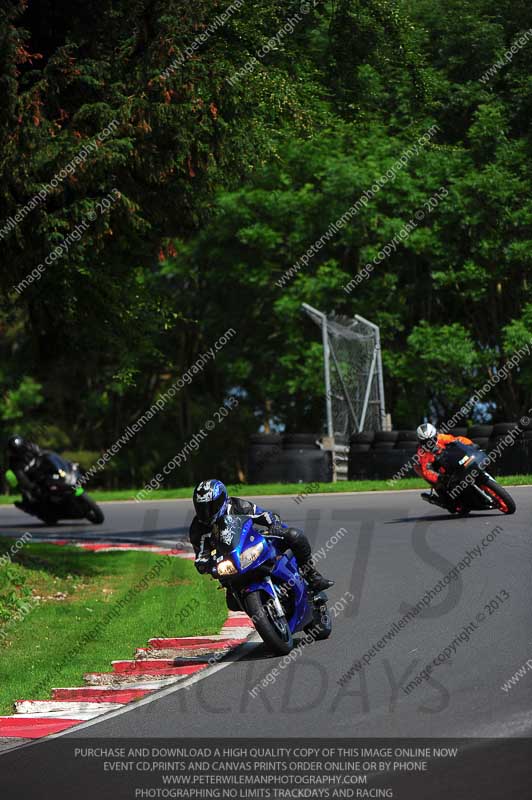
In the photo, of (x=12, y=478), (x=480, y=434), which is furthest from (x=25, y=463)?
(x=480, y=434)

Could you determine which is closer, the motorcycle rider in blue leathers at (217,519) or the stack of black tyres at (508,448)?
the motorcycle rider in blue leathers at (217,519)

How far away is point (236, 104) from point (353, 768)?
10.4 m

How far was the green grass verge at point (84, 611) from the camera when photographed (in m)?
10.1

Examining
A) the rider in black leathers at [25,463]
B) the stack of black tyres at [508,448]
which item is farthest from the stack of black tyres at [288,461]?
the rider in black leathers at [25,463]

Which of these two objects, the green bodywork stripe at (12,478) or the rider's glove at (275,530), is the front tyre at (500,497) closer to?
the rider's glove at (275,530)

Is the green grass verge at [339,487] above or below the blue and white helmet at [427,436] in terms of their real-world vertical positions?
below

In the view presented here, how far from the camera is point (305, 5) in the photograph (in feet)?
54.9

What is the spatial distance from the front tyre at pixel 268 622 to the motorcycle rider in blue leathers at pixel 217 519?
1.61 ft

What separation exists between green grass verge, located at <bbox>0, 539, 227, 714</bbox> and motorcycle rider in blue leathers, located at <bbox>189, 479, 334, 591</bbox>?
1253mm

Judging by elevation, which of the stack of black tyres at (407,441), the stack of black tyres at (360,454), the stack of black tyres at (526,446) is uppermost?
the stack of black tyres at (526,446)

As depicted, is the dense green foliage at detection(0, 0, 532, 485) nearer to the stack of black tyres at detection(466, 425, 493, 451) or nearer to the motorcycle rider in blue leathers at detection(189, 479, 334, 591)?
the motorcycle rider in blue leathers at detection(189, 479, 334, 591)

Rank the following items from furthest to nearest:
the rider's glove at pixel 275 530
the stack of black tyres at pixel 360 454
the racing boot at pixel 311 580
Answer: the stack of black tyres at pixel 360 454 → the racing boot at pixel 311 580 → the rider's glove at pixel 275 530

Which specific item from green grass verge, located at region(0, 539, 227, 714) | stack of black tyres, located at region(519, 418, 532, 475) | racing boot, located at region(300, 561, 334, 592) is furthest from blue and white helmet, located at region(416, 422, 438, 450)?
racing boot, located at region(300, 561, 334, 592)

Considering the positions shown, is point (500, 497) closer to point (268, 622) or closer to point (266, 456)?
point (268, 622)
